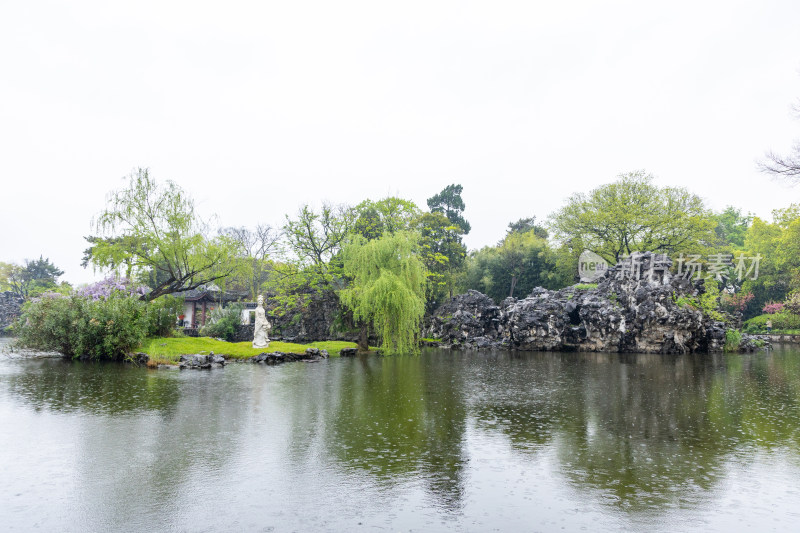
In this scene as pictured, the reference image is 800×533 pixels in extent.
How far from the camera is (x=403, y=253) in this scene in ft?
99.7

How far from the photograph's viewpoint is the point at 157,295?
2864cm

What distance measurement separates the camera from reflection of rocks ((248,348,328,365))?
23.9 m

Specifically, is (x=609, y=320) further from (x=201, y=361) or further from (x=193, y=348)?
(x=193, y=348)

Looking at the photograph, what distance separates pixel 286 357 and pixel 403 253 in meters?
9.56

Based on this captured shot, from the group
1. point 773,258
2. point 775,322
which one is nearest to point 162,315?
point 775,322

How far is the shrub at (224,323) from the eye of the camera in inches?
1571

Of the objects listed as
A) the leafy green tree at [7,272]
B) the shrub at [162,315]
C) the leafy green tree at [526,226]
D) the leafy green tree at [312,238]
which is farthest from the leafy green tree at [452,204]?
the leafy green tree at [7,272]

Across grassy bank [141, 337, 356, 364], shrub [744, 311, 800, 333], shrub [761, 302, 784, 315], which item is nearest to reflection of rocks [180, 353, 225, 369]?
grassy bank [141, 337, 356, 364]

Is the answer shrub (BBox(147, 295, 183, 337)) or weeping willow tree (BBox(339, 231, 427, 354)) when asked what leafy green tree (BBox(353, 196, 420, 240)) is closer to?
weeping willow tree (BBox(339, 231, 427, 354))

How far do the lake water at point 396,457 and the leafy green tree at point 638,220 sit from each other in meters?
28.8

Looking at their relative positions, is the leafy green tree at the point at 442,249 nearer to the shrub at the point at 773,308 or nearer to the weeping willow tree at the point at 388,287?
the weeping willow tree at the point at 388,287

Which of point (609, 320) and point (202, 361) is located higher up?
point (609, 320)

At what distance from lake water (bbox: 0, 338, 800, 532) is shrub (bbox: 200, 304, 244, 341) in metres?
23.9

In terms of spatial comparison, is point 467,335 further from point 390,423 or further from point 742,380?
point 390,423
